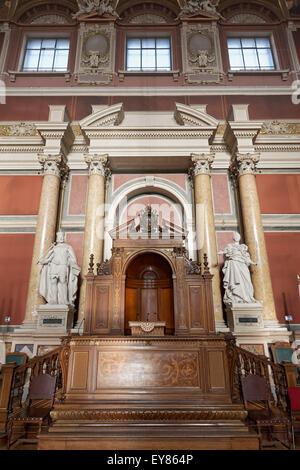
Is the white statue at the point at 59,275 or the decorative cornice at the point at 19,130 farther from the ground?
the decorative cornice at the point at 19,130

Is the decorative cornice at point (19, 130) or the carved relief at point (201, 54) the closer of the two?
the decorative cornice at point (19, 130)

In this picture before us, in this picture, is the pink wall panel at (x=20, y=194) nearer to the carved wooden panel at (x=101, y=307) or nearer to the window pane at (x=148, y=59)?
the carved wooden panel at (x=101, y=307)

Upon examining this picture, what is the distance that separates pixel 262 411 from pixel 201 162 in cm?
633

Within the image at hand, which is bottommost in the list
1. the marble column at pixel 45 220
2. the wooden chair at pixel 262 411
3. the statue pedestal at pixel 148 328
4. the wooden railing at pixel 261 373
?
the wooden chair at pixel 262 411

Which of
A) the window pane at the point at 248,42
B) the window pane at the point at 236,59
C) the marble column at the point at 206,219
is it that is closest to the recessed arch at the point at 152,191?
the marble column at the point at 206,219

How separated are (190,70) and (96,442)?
10995 millimetres

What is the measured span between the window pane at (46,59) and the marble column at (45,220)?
4.58 m

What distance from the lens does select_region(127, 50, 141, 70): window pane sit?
11.5m

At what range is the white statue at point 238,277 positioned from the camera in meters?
7.48

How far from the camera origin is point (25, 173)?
944 centimetres

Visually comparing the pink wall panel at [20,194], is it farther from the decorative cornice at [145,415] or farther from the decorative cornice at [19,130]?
the decorative cornice at [145,415]

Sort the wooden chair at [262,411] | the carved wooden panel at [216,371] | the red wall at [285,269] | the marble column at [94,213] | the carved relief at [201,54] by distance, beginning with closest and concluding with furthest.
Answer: the wooden chair at [262,411]
the carved wooden panel at [216,371]
the marble column at [94,213]
the red wall at [285,269]
the carved relief at [201,54]

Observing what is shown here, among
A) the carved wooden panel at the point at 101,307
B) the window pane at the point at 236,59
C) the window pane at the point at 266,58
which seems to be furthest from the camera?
the window pane at the point at 266,58

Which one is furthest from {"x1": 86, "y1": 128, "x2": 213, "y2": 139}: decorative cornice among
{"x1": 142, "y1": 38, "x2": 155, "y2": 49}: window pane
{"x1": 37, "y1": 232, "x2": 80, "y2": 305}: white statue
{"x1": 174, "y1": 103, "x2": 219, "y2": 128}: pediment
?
{"x1": 142, "y1": 38, "x2": 155, "y2": 49}: window pane
